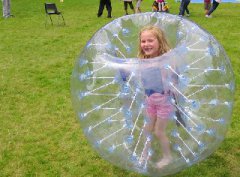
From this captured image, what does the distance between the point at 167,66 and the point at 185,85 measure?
0.23 m

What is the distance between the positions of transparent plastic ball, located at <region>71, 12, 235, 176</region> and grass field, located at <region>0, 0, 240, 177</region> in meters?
0.64

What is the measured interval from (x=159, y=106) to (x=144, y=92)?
0.68ft

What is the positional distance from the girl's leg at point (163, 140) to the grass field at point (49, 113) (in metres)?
0.64

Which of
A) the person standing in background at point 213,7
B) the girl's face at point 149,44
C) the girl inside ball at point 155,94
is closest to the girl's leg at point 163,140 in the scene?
the girl inside ball at point 155,94

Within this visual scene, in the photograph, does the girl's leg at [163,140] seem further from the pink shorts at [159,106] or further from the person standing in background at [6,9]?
the person standing in background at [6,9]

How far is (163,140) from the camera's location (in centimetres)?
318

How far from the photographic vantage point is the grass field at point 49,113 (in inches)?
155

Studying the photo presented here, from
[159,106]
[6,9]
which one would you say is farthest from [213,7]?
[159,106]

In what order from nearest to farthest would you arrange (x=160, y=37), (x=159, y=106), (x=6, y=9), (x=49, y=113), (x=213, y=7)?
(x=159, y=106)
(x=160, y=37)
(x=49, y=113)
(x=213, y=7)
(x=6, y=9)

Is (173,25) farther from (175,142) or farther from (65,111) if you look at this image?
(65,111)

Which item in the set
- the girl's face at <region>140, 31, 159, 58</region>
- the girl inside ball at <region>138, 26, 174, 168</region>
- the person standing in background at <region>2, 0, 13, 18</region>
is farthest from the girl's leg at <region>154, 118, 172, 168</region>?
the person standing in background at <region>2, 0, 13, 18</region>

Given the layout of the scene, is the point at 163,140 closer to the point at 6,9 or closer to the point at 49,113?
the point at 49,113

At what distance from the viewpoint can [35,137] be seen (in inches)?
184

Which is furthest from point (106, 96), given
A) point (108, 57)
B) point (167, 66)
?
point (167, 66)
